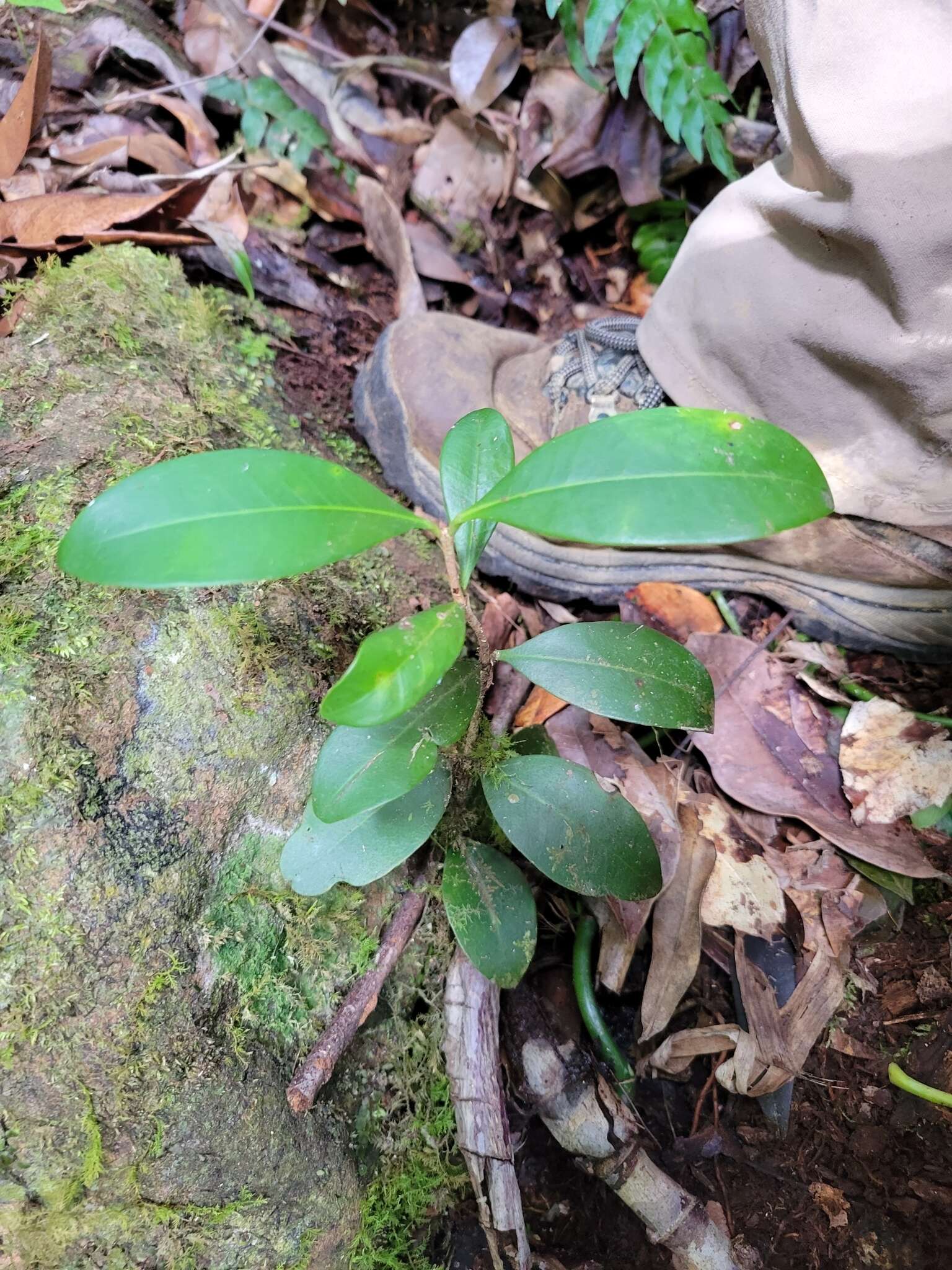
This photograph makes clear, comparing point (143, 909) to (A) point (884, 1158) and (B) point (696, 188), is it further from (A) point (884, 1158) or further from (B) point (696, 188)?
(B) point (696, 188)

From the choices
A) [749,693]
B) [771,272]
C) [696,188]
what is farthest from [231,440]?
→ [696,188]

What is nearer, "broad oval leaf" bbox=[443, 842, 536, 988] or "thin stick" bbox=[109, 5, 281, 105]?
"broad oval leaf" bbox=[443, 842, 536, 988]

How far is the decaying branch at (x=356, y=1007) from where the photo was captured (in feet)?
3.29

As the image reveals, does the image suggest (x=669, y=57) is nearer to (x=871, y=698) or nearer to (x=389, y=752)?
(x=871, y=698)

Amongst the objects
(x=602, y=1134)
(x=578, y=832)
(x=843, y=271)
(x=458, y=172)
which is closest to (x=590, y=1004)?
(x=602, y=1134)

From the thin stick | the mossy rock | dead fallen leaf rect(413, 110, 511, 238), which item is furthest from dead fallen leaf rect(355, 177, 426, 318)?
the mossy rock

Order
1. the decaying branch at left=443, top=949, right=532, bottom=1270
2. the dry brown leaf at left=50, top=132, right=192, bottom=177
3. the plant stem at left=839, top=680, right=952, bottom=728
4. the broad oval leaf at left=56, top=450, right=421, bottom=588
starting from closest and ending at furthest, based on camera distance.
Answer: the broad oval leaf at left=56, top=450, right=421, bottom=588 < the decaying branch at left=443, top=949, right=532, bottom=1270 < the plant stem at left=839, top=680, right=952, bottom=728 < the dry brown leaf at left=50, top=132, right=192, bottom=177

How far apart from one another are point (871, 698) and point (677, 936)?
698 millimetres

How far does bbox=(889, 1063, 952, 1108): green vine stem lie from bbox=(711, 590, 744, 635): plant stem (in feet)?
2.91

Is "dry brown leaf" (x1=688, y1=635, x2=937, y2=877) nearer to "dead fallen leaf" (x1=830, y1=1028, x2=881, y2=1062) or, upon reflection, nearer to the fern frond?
"dead fallen leaf" (x1=830, y1=1028, x2=881, y2=1062)

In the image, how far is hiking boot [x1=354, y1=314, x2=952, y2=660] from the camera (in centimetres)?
151

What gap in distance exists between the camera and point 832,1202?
1.16m

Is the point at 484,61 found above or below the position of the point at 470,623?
above

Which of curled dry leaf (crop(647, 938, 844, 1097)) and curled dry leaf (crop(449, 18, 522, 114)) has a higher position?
curled dry leaf (crop(449, 18, 522, 114))
